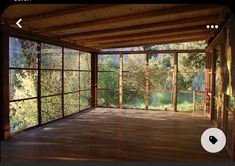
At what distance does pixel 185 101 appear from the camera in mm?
11242

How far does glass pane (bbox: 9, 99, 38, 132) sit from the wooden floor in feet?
6.93

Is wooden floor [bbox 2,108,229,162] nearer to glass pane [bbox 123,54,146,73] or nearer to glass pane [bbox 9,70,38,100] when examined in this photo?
glass pane [bbox 9,70,38,100]

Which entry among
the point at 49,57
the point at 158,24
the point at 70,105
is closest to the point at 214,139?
the point at 158,24

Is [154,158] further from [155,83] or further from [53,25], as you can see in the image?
[155,83]

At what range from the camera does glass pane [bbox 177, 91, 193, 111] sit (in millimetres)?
10928

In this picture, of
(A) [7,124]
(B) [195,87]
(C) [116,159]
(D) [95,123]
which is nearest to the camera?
(C) [116,159]

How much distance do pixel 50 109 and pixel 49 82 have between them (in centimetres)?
101

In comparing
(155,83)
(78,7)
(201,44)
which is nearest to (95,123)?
(78,7)

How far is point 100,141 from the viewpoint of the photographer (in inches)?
167

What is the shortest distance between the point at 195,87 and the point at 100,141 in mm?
7310

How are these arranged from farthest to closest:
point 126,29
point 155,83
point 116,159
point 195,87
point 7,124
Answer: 1. point 155,83
2. point 195,87
3. point 126,29
4. point 7,124
5. point 116,159

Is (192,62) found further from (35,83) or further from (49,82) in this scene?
(35,83)

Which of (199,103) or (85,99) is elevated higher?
(85,99)

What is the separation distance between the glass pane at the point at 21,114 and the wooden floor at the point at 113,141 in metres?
2.11
